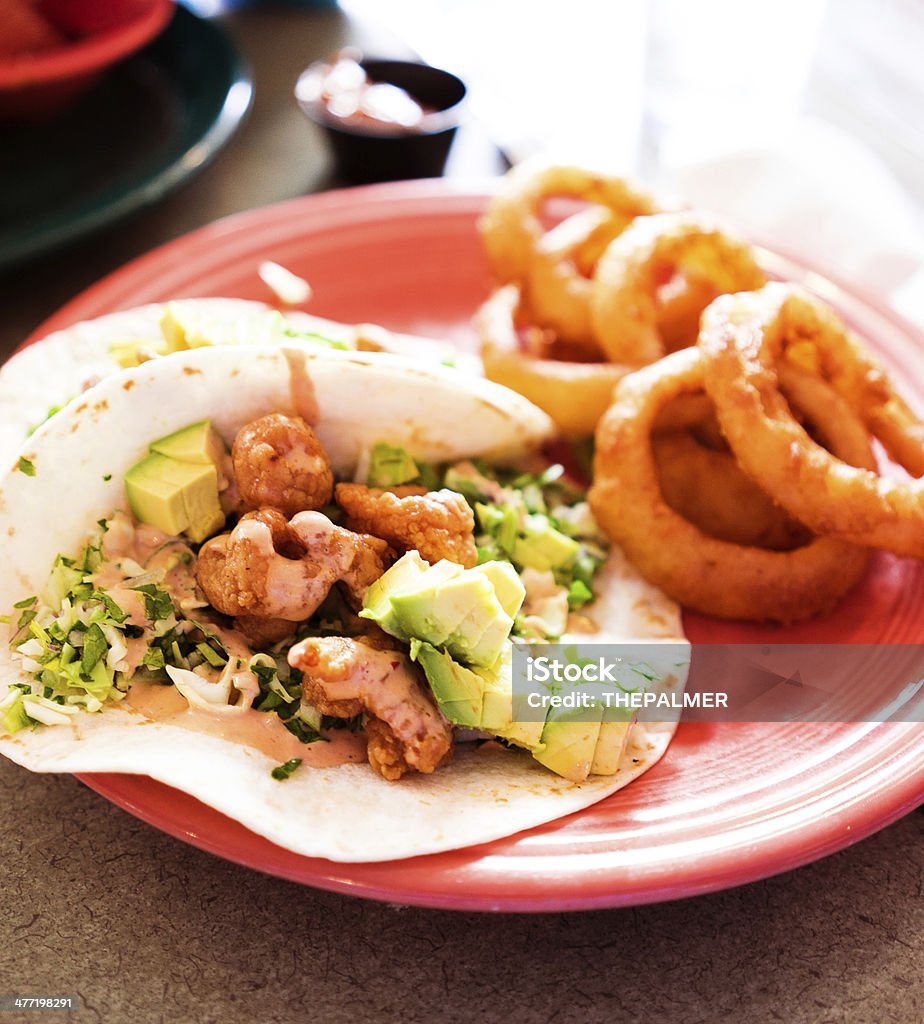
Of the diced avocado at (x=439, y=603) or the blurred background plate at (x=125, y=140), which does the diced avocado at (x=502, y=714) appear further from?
the blurred background plate at (x=125, y=140)

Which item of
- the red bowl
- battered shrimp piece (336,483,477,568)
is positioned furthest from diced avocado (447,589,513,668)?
the red bowl

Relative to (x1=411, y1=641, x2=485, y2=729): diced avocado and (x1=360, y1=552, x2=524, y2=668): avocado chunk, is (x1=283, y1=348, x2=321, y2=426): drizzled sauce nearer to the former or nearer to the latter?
(x1=360, y1=552, x2=524, y2=668): avocado chunk

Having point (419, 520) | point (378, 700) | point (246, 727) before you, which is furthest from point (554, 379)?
point (246, 727)

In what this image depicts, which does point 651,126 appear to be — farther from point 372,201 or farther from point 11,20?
point 11,20

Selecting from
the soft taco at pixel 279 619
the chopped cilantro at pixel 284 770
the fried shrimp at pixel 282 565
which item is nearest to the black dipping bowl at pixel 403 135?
the soft taco at pixel 279 619

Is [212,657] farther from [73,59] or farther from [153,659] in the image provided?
[73,59]
